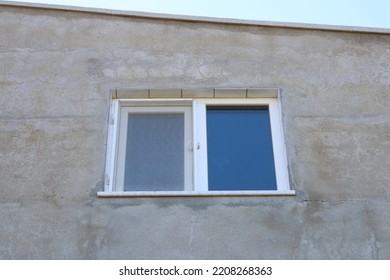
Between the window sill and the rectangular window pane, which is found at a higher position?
the rectangular window pane

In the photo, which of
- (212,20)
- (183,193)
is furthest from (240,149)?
(212,20)

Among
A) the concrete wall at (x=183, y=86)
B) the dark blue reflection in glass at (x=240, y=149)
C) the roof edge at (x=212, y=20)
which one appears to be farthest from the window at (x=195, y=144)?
the roof edge at (x=212, y=20)

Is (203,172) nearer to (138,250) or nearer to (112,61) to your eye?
(138,250)

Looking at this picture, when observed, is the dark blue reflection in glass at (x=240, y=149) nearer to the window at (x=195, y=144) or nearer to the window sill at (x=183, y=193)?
the window at (x=195, y=144)

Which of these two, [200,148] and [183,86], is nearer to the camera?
[200,148]

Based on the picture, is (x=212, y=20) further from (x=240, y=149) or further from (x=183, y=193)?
(x=183, y=193)

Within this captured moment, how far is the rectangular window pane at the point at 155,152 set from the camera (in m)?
5.50

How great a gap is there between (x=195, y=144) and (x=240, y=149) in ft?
1.43

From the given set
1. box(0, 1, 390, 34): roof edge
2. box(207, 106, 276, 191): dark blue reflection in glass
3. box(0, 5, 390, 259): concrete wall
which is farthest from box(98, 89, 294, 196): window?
box(0, 1, 390, 34): roof edge

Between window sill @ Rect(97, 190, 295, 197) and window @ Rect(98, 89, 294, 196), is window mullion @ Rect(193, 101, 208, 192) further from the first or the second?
window sill @ Rect(97, 190, 295, 197)

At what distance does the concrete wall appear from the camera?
486 centimetres

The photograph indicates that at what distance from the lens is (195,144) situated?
569 cm
